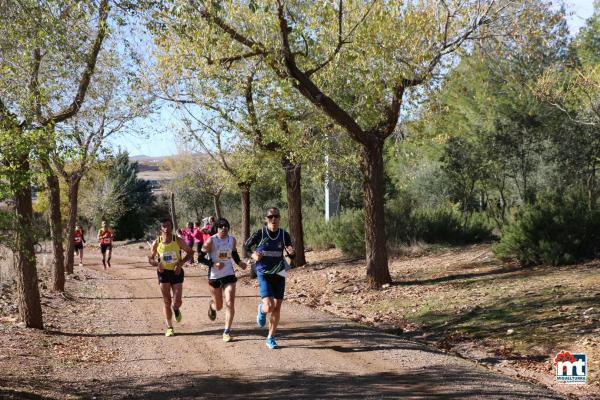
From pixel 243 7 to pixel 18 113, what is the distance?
215 inches

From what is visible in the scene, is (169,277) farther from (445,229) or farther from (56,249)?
(445,229)

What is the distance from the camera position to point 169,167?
61125mm

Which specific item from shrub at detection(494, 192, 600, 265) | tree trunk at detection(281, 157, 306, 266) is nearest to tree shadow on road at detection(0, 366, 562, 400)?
shrub at detection(494, 192, 600, 265)

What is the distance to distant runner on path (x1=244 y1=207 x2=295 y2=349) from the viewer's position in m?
8.95

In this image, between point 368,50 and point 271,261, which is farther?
→ point 368,50

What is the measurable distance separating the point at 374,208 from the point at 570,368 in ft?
21.8

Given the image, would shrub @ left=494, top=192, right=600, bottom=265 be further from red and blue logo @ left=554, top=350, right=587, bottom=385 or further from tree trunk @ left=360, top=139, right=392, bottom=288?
red and blue logo @ left=554, top=350, right=587, bottom=385

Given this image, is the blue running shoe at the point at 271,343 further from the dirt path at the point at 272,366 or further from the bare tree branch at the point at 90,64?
the bare tree branch at the point at 90,64

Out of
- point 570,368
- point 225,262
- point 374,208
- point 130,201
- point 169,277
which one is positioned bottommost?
point 570,368

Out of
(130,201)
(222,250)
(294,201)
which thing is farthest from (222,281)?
(130,201)

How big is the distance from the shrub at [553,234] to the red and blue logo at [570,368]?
6063 millimetres

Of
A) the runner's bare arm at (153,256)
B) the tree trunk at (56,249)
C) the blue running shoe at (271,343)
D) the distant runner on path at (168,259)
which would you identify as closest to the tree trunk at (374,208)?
the distant runner on path at (168,259)

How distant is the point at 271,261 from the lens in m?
8.97

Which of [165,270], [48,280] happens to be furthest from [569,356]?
[48,280]
